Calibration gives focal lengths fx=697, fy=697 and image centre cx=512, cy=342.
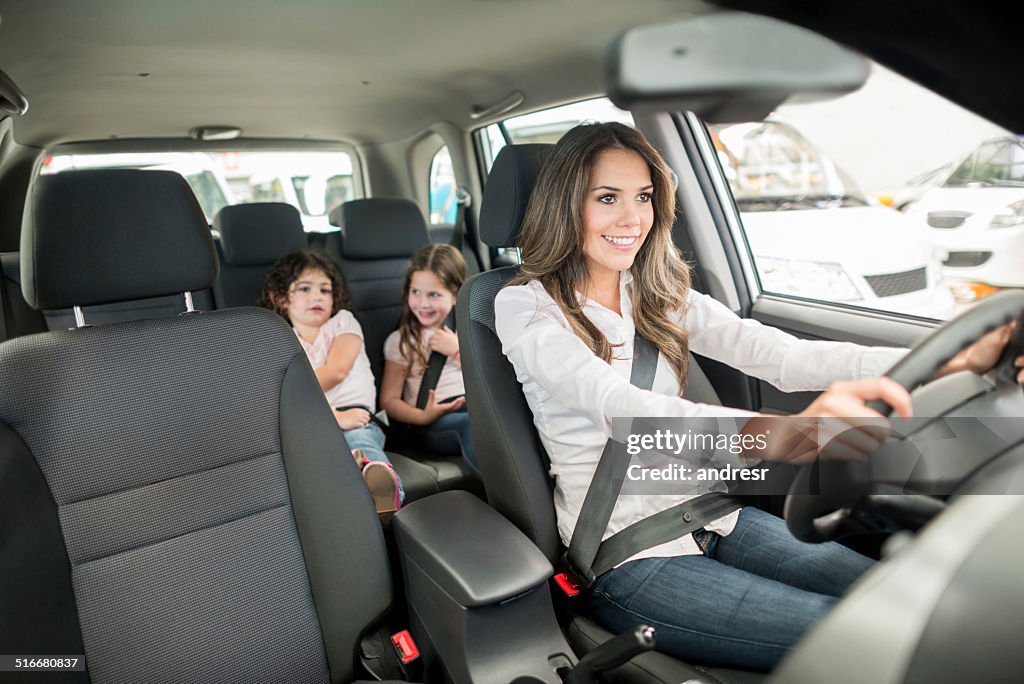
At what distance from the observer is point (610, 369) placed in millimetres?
1045

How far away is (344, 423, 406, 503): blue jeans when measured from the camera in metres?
2.18

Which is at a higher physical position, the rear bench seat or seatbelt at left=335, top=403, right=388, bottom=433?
the rear bench seat

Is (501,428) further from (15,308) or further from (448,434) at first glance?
(15,308)

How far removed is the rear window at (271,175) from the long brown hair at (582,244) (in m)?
2.37

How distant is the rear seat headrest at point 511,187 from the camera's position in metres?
1.39

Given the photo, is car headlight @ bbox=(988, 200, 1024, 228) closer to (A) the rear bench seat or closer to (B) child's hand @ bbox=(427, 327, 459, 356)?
(A) the rear bench seat

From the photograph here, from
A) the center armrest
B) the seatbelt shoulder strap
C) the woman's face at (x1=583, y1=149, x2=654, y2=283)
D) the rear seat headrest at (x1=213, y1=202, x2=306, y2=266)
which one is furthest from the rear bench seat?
the woman's face at (x1=583, y1=149, x2=654, y2=283)

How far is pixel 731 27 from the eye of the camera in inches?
21.1

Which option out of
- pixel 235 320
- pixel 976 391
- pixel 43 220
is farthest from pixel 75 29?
pixel 976 391

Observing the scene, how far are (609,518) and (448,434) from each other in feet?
4.64

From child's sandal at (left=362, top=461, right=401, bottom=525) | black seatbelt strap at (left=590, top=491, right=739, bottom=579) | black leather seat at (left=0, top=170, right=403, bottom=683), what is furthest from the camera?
child's sandal at (left=362, top=461, right=401, bottom=525)

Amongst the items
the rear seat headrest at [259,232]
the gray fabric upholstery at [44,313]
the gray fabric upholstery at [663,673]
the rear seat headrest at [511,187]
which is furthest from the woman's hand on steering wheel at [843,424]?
the rear seat headrest at [259,232]

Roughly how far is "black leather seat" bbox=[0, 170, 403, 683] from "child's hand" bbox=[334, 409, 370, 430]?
3.25ft

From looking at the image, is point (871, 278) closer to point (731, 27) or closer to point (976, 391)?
point (976, 391)
